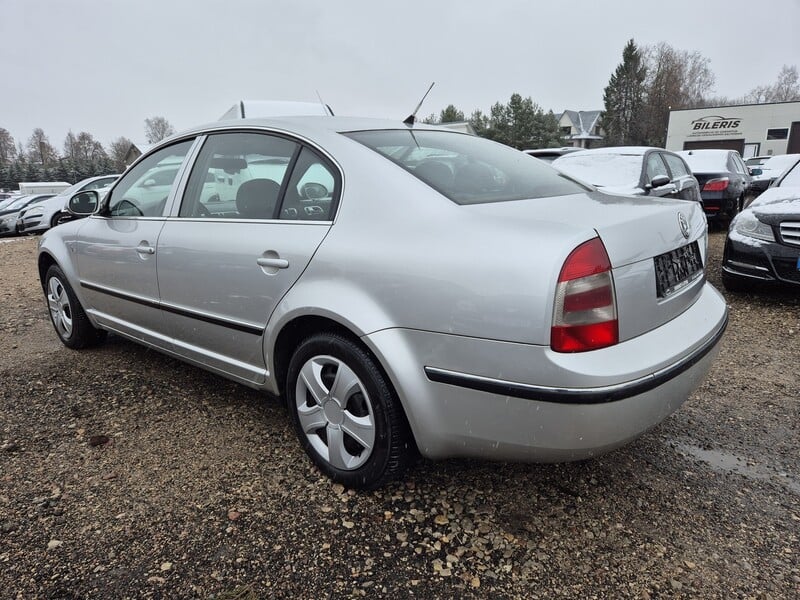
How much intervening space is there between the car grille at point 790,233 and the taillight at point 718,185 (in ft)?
15.2

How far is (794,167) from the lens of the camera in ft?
20.1

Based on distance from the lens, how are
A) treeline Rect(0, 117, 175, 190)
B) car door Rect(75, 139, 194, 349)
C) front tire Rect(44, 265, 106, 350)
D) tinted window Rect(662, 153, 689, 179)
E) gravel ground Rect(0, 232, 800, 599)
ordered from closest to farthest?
gravel ground Rect(0, 232, 800, 599) < car door Rect(75, 139, 194, 349) < front tire Rect(44, 265, 106, 350) < tinted window Rect(662, 153, 689, 179) < treeline Rect(0, 117, 175, 190)

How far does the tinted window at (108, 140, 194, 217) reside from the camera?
10.1ft

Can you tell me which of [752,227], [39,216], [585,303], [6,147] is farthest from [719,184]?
[6,147]

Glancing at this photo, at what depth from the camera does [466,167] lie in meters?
2.40

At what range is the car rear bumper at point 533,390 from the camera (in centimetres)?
169

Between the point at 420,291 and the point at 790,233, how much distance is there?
4.17m

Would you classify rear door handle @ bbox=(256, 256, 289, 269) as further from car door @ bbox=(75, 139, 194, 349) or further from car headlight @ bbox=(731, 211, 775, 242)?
car headlight @ bbox=(731, 211, 775, 242)

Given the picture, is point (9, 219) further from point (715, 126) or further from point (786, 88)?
point (786, 88)

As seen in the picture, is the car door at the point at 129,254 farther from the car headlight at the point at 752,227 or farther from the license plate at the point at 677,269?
the car headlight at the point at 752,227

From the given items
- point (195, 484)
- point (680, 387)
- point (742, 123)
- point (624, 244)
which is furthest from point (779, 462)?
point (742, 123)

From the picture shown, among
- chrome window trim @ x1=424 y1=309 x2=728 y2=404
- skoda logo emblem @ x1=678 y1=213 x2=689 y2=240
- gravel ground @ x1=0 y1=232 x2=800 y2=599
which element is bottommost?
gravel ground @ x1=0 y1=232 x2=800 y2=599

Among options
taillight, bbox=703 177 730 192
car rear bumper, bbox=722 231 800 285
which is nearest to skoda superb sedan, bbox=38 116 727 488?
car rear bumper, bbox=722 231 800 285

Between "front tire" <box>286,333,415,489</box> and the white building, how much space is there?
130 feet
